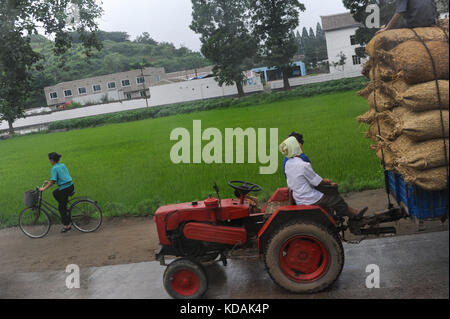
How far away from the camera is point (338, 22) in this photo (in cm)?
3105

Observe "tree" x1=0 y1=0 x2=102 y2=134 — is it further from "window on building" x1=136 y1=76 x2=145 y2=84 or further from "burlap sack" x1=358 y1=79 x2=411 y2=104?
"window on building" x1=136 y1=76 x2=145 y2=84

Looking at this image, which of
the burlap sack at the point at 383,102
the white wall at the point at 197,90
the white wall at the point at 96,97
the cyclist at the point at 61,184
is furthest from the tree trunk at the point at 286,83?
the burlap sack at the point at 383,102

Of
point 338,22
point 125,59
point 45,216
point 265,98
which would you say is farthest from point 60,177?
point 338,22

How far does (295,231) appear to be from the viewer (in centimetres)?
468

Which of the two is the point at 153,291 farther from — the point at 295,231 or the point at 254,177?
the point at 254,177

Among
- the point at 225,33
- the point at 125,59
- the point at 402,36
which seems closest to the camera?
the point at 402,36

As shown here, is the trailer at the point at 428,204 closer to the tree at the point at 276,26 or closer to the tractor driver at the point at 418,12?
the tractor driver at the point at 418,12

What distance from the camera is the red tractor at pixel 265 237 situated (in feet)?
15.4

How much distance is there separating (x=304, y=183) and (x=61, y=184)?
571cm

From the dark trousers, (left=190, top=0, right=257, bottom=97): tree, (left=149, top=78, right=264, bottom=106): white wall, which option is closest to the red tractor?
the dark trousers

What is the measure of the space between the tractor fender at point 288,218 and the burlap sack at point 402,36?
1.89 m

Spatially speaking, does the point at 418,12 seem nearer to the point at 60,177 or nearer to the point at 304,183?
the point at 304,183
